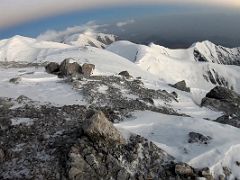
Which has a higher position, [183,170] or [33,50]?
[183,170]

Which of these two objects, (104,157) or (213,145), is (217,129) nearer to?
(213,145)

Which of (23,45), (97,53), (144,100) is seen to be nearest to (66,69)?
(144,100)

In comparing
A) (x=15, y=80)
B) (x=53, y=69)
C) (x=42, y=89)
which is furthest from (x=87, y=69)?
(x=42, y=89)

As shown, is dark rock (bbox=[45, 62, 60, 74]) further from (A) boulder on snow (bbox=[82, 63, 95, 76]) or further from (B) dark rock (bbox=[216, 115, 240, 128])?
(B) dark rock (bbox=[216, 115, 240, 128])

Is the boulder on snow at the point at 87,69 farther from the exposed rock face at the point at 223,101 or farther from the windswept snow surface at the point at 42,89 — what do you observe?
the exposed rock face at the point at 223,101

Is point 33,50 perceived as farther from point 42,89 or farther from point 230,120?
point 230,120

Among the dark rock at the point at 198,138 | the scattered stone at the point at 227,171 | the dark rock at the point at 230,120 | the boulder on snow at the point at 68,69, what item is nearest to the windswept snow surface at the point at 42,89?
the boulder on snow at the point at 68,69

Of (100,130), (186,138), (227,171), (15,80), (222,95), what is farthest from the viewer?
(222,95)
